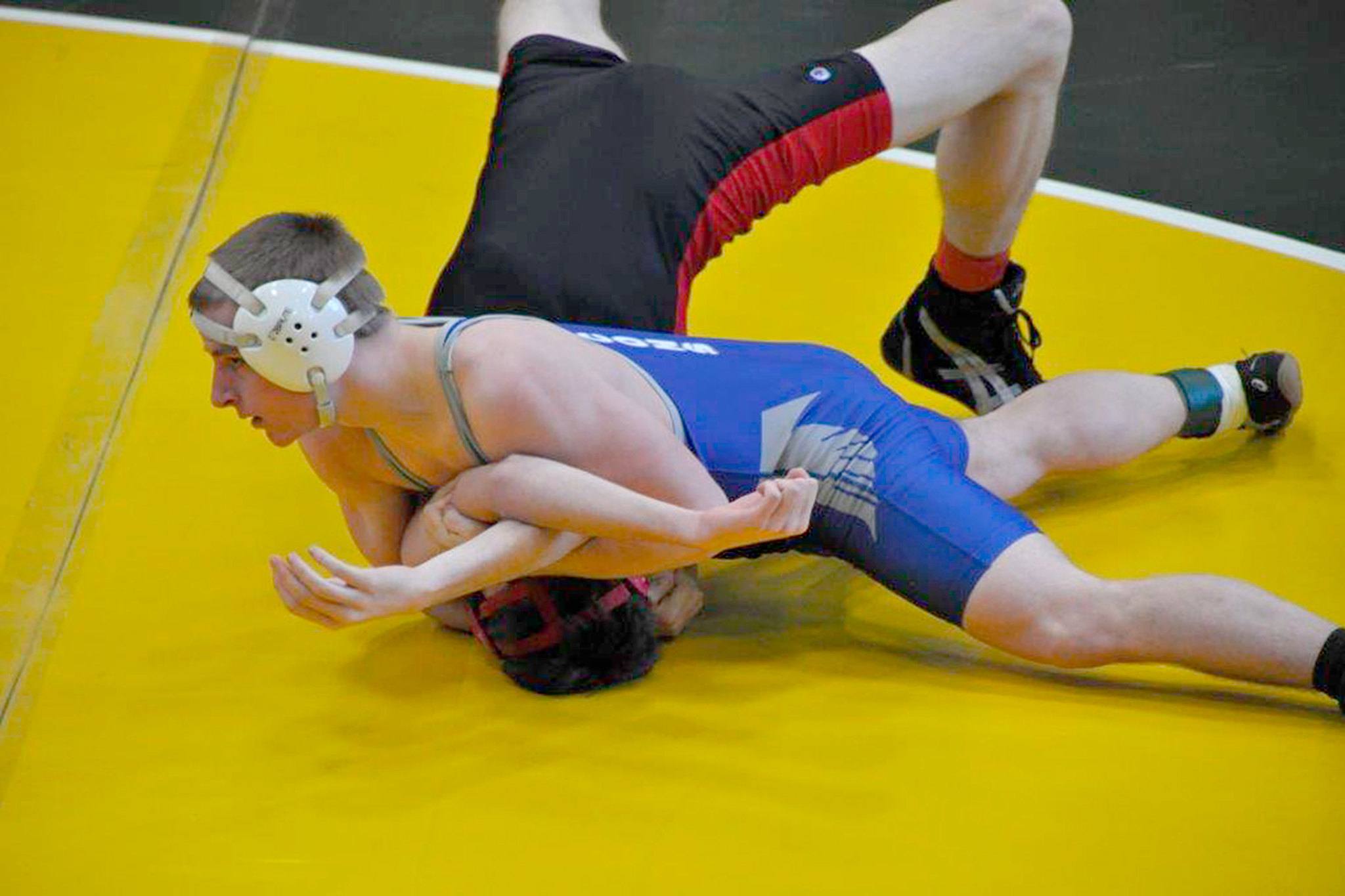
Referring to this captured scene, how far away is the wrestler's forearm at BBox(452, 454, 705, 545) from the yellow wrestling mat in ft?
1.17

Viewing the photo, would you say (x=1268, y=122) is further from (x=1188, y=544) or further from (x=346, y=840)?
(x=346, y=840)

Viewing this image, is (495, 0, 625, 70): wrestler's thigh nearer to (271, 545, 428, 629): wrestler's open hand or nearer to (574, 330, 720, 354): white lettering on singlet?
(574, 330, 720, 354): white lettering on singlet

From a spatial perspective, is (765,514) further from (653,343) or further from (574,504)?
(653,343)

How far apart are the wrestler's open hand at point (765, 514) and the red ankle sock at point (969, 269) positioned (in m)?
1.17

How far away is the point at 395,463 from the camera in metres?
3.50

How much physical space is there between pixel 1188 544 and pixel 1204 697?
492 millimetres

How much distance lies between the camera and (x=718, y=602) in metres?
3.87

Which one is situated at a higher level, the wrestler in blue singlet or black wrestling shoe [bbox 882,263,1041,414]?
black wrestling shoe [bbox 882,263,1041,414]

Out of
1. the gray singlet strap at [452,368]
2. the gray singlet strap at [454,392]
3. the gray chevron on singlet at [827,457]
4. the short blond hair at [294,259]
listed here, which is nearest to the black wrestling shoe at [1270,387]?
the gray chevron on singlet at [827,457]

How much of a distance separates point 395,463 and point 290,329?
0.35 m

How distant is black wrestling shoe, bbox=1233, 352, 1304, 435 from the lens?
4.22 metres

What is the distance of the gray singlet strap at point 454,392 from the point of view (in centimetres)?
335

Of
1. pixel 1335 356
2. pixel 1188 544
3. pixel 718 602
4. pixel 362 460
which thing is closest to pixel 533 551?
pixel 362 460

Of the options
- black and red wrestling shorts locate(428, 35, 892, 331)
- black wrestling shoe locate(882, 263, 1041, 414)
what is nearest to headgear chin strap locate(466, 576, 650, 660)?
black and red wrestling shorts locate(428, 35, 892, 331)
